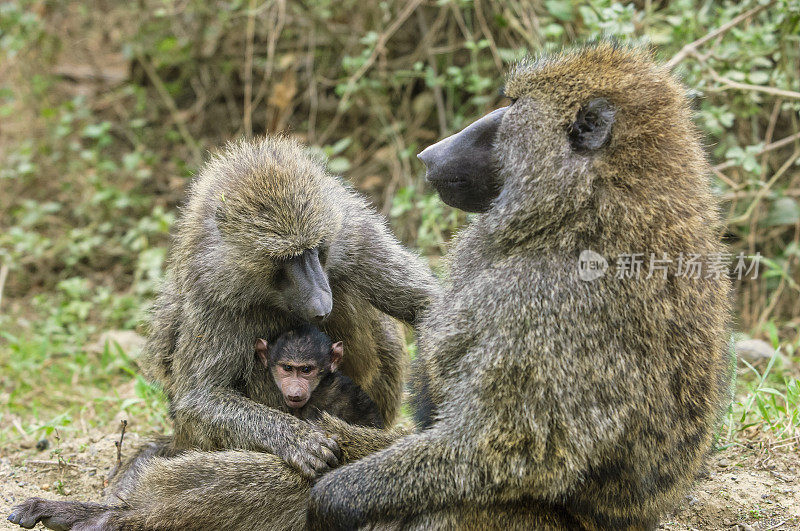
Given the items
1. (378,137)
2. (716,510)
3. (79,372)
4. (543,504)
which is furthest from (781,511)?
(378,137)

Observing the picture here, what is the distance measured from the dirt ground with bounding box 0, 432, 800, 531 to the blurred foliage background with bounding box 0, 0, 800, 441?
244 millimetres

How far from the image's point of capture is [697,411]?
2529mm

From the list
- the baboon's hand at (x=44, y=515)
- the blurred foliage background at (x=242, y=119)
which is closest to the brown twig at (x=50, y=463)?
the blurred foliage background at (x=242, y=119)

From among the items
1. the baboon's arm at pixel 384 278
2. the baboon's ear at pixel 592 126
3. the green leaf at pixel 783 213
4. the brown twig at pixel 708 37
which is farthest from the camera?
the green leaf at pixel 783 213

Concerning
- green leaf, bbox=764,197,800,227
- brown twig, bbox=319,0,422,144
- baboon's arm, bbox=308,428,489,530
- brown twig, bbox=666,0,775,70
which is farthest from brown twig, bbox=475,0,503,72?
baboon's arm, bbox=308,428,489,530

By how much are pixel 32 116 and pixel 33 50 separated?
2.21ft

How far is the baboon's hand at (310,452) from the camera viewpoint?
2781 mm

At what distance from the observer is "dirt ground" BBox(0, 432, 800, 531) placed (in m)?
3.24

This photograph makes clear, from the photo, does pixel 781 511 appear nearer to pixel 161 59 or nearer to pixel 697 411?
pixel 697 411

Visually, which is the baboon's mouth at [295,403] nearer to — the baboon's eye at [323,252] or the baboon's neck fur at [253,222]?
the baboon's neck fur at [253,222]

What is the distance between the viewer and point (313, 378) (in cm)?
323

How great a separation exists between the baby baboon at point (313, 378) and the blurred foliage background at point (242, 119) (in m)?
1.47

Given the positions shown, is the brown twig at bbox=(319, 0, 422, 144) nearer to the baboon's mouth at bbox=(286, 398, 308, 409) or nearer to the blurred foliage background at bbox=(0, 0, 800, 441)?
the blurred foliage background at bbox=(0, 0, 800, 441)

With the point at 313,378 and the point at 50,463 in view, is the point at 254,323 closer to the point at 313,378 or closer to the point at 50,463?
the point at 313,378
